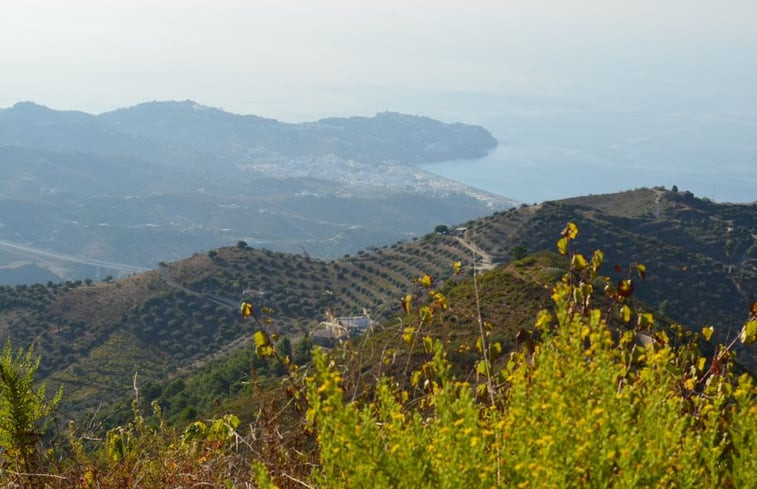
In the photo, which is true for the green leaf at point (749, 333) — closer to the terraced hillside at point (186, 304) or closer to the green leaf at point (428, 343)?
the green leaf at point (428, 343)

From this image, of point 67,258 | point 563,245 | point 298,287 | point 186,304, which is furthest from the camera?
point 67,258

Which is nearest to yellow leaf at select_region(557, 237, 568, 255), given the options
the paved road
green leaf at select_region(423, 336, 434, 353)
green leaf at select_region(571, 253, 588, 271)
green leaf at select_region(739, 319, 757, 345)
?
green leaf at select_region(571, 253, 588, 271)

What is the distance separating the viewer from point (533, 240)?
166 feet

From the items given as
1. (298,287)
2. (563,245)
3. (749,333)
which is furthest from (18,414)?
(298,287)

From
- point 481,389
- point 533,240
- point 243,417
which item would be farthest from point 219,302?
point 481,389

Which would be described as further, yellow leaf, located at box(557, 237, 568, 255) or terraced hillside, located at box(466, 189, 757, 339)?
terraced hillside, located at box(466, 189, 757, 339)

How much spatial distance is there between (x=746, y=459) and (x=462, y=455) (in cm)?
95

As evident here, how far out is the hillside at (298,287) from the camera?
3969 centimetres

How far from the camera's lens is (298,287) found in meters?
52.3

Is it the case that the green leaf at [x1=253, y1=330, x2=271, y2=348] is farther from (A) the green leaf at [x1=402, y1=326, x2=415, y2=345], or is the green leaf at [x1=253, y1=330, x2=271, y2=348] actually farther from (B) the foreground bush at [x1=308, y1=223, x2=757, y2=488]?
(B) the foreground bush at [x1=308, y1=223, x2=757, y2=488]

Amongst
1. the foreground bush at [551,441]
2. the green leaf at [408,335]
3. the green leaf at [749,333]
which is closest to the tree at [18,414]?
the green leaf at [408,335]

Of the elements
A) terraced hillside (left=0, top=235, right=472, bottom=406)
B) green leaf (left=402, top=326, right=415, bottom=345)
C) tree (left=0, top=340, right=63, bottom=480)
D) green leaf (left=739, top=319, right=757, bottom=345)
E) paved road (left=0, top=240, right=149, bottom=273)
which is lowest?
paved road (left=0, top=240, right=149, bottom=273)

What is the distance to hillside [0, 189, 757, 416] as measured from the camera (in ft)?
130

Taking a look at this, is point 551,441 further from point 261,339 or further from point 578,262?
point 261,339
